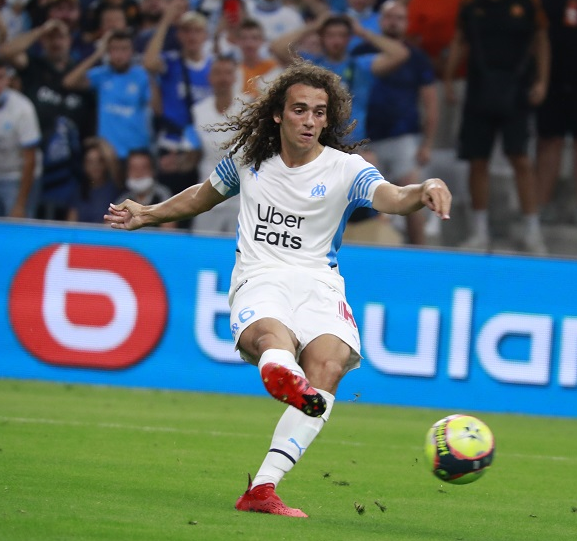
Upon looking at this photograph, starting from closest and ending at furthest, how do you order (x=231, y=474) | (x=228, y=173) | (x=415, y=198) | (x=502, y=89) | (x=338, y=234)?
1. (x=415, y=198)
2. (x=338, y=234)
3. (x=228, y=173)
4. (x=231, y=474)
5. (x=502, y=89)

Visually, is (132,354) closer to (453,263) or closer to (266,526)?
(453,263)

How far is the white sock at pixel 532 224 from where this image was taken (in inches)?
558

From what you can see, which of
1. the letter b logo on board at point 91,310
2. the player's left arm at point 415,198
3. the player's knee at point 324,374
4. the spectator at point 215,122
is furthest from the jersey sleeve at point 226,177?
the spectator at point 215,122

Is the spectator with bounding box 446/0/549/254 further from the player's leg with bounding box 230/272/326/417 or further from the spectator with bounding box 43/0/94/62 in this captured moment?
the player's leg with bounding box 230/272/326/417

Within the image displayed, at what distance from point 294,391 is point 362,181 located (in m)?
1.34

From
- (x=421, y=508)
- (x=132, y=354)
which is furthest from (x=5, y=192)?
(x=421, y=508)

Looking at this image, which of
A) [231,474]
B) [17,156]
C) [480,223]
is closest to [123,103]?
[17,156]

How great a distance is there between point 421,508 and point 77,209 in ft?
29.8

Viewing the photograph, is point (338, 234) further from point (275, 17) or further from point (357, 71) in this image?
point (275, 17)

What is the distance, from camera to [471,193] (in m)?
14.2

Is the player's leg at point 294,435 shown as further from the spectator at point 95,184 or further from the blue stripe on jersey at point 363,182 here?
the spectator at point 95,184

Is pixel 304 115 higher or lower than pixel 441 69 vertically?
lower

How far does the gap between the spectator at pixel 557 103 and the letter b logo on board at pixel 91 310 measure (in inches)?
200

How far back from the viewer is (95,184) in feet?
48.0
